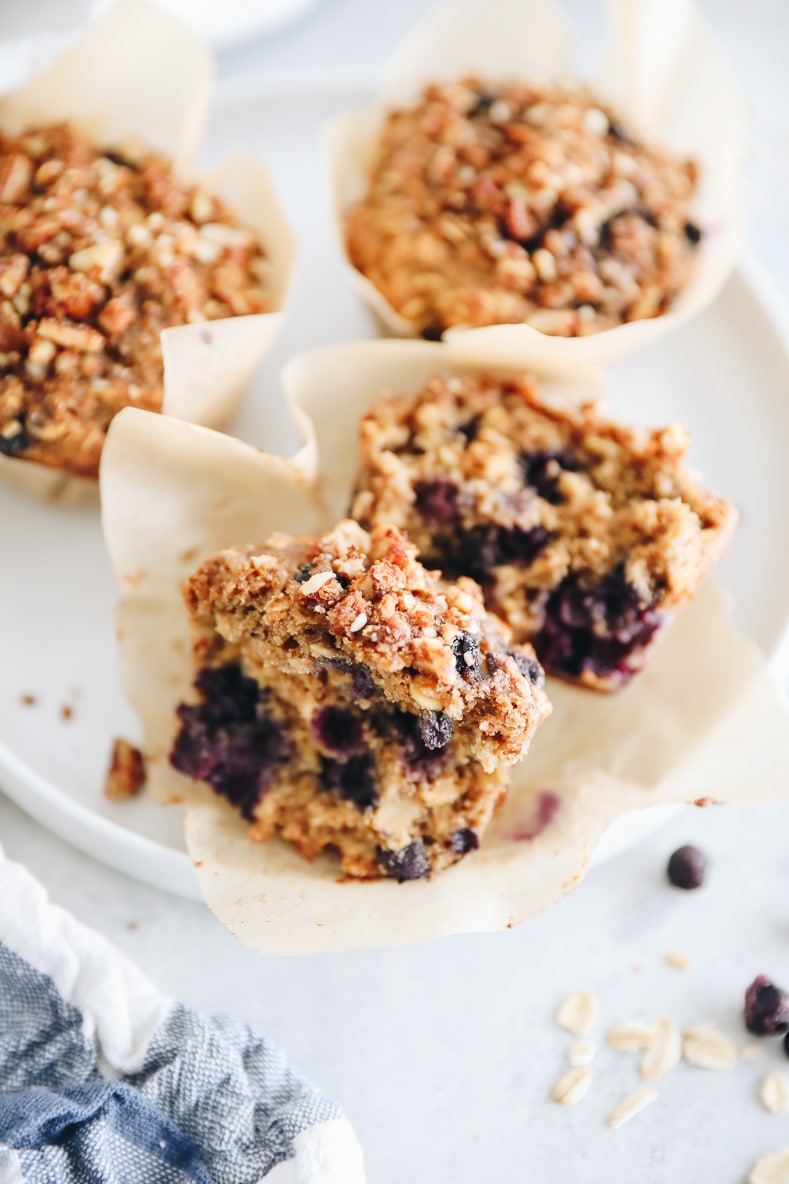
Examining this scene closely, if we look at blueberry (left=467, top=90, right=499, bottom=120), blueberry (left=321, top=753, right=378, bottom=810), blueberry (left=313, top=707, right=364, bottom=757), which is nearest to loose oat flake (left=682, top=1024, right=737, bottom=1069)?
blueberry (left=321, top=753, right=378, bottom=810)

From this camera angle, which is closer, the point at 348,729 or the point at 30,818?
the point at 348,729

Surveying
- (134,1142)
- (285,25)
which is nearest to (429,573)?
(134,1142)

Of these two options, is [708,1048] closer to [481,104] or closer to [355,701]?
[355,701]

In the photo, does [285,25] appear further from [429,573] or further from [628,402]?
[429,573]

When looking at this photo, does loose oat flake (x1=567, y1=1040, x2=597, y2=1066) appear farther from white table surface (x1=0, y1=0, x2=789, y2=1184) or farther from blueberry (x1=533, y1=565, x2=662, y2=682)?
blueberry (x1=533, y1=565, x2=662, y2=682)

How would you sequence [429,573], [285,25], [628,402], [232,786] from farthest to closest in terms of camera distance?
[285,25] < [628,402] < [232,786] < [429,573]

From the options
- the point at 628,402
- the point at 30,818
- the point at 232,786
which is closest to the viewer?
the point at 232,786

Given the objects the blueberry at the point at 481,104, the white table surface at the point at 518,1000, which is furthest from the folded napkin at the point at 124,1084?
the blueberry at the point at 481,104

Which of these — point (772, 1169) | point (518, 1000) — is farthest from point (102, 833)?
point (772, 1169)
